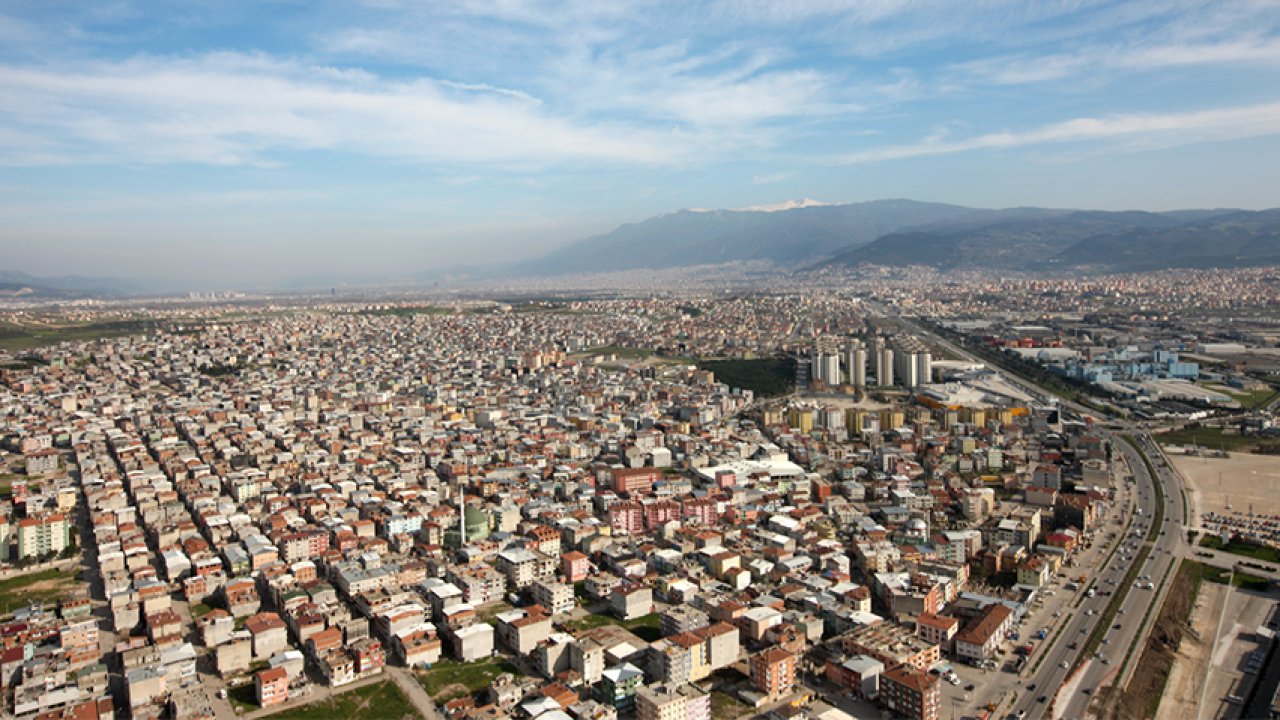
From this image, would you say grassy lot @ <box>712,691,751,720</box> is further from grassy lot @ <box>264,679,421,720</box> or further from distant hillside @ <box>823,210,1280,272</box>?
distant hillside @ <box>823,210,1280,272</box>

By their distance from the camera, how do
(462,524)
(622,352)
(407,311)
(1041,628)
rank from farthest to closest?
(407,311) → (622,352) → (462,524) → (1041,628)

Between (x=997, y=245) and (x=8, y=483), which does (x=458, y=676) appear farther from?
(x=997, y=245)

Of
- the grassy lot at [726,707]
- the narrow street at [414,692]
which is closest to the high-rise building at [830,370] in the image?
the grassy lot at [726,707]

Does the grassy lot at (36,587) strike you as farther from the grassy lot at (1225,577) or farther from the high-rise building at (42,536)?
the grassy lot at (1225,577)

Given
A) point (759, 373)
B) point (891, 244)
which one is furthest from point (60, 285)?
point (759, 373)

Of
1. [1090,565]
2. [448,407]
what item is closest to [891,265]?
[448,407]
